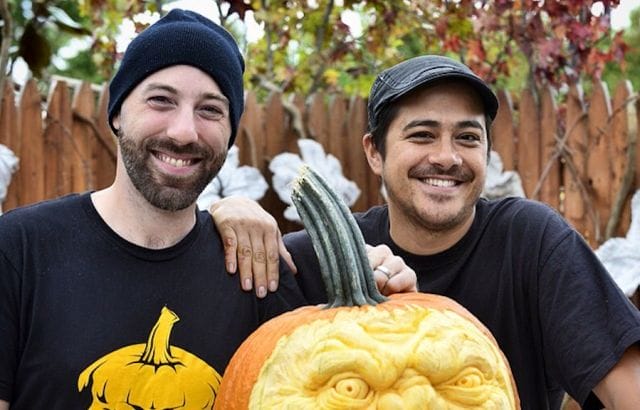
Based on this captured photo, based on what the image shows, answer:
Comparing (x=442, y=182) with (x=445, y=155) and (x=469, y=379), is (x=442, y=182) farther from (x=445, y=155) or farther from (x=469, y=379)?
(x=469, y=379)

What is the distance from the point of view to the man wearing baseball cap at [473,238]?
7.53 feet

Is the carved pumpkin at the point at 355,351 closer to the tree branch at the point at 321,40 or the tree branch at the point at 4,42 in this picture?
the tree branch at the point at 4,42

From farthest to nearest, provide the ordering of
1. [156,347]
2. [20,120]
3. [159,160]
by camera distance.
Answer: [20,120] < [159,160] < [156,347]

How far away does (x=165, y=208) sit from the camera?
2.37 m

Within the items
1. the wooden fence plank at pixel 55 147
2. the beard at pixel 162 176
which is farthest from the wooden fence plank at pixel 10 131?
the beard at pixel 162 176

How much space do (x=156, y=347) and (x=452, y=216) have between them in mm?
954

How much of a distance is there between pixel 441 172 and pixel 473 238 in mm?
223

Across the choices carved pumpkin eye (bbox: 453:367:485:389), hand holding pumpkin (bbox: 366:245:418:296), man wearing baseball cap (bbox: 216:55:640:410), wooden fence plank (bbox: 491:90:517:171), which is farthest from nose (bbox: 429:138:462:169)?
wooden fence plank (bbox: 491:90:517:171)

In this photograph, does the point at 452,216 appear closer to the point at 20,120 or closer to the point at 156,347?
the point at 156,347

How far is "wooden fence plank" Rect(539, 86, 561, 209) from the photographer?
5379mm

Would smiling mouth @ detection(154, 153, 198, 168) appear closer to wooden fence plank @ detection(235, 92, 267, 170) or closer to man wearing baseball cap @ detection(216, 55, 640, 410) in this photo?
man wearing baseball cap @ detection(216, 55, 640, 410)

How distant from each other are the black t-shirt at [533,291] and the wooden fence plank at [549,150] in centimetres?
275

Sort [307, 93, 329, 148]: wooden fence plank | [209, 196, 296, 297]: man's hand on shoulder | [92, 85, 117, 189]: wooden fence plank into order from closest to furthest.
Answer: [209, 196, 296, 297]: man's hand on shoulder, [92, 85, 117, 189]: wooden fence plank, [307, 93, 329, 148]: wooden fence plank

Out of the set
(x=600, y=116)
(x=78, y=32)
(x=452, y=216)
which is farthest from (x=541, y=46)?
(x=452, y=216)
